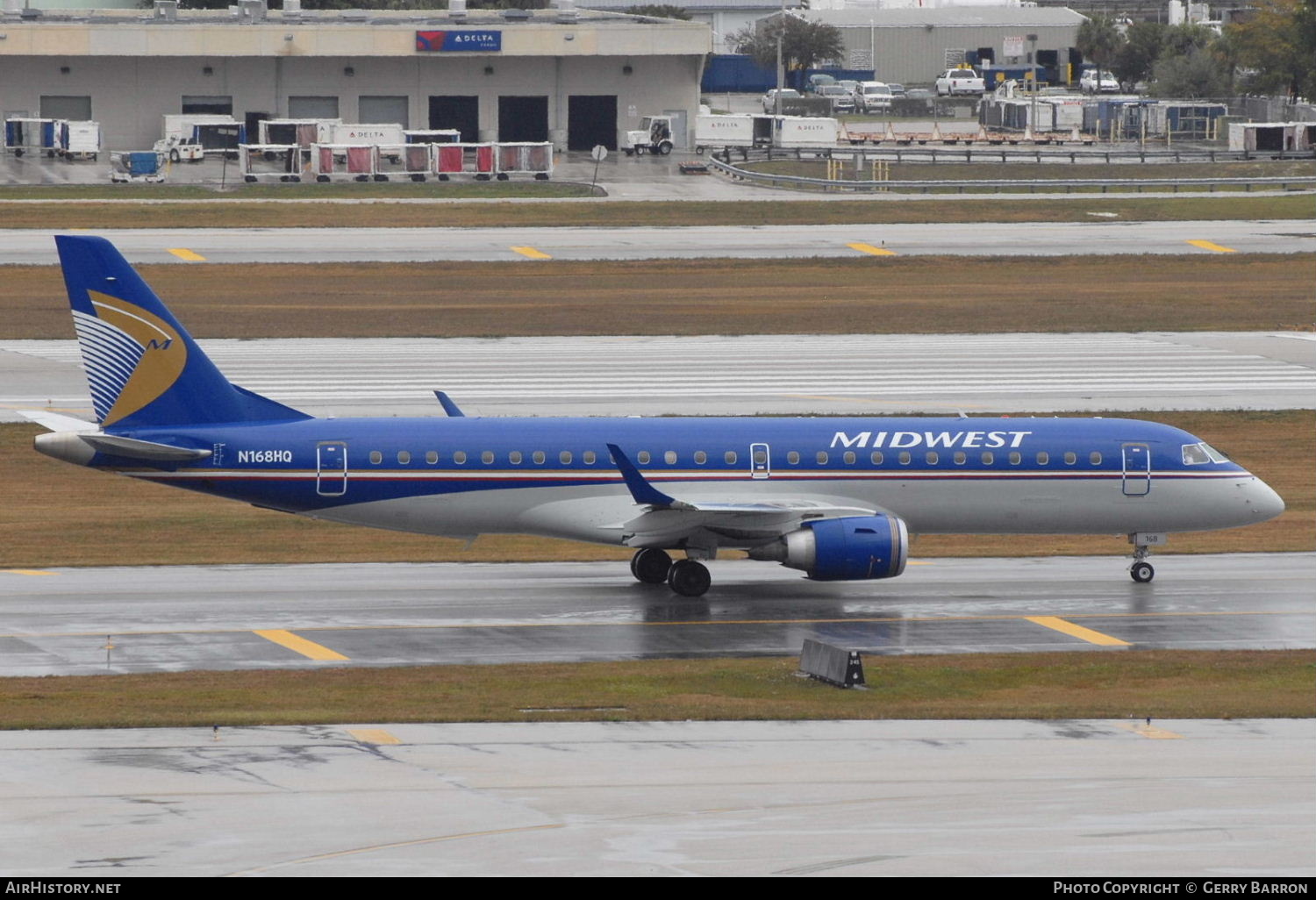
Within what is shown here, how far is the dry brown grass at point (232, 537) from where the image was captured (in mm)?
41188

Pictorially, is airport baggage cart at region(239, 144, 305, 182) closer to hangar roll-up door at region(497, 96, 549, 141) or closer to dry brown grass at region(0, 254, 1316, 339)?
hangar roll-up door at region(497, 96, 549, 141)

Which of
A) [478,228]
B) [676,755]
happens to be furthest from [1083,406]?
[478,228]

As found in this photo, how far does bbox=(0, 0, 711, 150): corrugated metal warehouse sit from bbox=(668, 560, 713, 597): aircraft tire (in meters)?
97.9

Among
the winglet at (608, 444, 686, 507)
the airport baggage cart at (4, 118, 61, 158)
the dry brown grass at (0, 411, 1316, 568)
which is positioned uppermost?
the airport baggage cart at (4, 118, 61, 158)

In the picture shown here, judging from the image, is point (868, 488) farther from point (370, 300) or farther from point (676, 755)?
point (370, 300)

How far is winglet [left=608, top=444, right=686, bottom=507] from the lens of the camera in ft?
115

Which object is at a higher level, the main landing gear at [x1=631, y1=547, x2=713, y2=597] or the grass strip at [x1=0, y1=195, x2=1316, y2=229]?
the grass strip at [x1=0, y1=195, x2=1316, y2=229]

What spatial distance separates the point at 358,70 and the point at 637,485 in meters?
103

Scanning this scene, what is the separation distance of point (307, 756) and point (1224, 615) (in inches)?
746

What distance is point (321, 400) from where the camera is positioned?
5759 centimetres

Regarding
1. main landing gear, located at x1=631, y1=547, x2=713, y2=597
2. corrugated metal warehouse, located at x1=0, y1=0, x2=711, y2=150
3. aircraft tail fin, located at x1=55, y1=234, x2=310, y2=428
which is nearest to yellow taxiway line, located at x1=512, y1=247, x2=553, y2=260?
corrugated metal warehouse, located at x1=0, y1=0, x2=711, y2=150

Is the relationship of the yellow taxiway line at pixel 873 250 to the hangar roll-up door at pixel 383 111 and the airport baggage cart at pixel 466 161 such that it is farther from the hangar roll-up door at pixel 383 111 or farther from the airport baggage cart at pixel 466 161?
the hangar roll-up door at pixel 383 111

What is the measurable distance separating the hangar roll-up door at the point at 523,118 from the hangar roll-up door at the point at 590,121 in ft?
6.19

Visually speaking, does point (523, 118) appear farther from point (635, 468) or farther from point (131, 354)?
point (635, 468)
